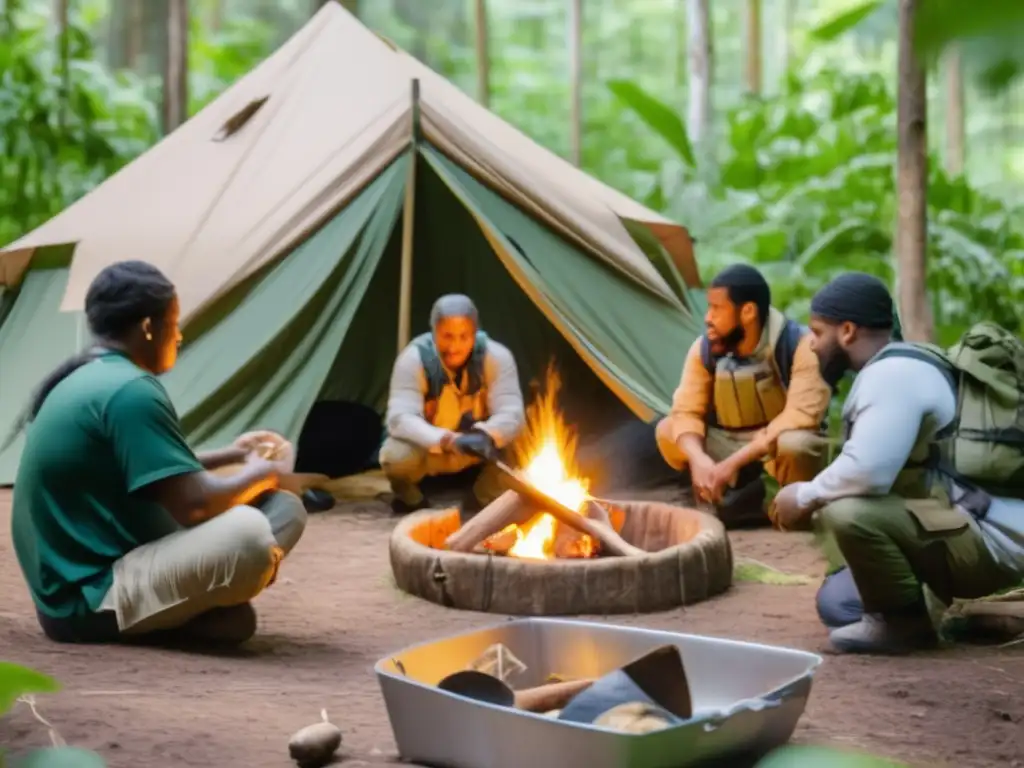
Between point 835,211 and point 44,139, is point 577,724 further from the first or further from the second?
point 44,139

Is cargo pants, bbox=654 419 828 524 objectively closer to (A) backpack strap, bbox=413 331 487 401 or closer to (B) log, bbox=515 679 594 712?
(A) backpack strap, bbox=413 331 487 401

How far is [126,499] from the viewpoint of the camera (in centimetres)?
379

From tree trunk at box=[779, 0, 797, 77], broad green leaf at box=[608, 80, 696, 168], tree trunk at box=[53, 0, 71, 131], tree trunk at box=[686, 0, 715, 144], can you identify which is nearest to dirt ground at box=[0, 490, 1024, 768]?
tree trunk at box=[53, 0, 71, 131]

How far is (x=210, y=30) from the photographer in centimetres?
2411

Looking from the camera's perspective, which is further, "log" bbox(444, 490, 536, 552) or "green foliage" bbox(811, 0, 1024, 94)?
"log" bbox(444, 490, 536, 552)

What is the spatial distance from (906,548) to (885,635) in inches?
12.9

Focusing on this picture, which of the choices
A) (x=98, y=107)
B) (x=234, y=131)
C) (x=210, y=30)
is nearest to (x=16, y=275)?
(x=234, y=131)

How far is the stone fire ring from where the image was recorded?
4.60 metres

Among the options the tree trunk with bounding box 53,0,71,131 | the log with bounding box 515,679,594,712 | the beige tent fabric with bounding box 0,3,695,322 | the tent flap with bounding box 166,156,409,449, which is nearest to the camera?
the log with bounding box 515,679,594,712

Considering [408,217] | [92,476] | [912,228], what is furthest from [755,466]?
[92,476]

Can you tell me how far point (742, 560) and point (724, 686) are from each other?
89.4 inches

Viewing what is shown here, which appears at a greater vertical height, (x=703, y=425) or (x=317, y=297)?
(x=317, y=297)

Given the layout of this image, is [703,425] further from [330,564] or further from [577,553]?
[330,564]

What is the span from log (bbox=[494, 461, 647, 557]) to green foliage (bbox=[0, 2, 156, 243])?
7.81m
